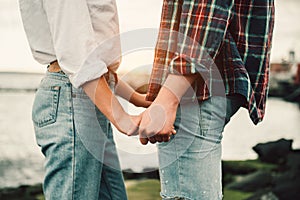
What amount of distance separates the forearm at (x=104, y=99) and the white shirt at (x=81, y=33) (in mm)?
24

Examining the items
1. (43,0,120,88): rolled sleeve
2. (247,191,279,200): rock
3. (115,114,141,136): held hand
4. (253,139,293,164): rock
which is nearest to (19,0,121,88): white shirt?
(43,0,120,88): rolled sleeve

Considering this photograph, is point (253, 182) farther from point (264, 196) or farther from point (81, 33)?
point (81, 33)

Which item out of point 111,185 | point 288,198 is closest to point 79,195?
point 111,185

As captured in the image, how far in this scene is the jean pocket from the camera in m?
1.39

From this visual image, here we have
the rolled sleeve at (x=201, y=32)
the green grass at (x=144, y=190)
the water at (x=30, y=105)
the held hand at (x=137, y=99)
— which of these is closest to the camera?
the rolled sleeve at (x=201, y=32)

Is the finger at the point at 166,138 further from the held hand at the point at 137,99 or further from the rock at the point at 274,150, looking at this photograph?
the rock at the point at 274,150

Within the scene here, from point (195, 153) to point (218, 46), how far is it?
23 cm

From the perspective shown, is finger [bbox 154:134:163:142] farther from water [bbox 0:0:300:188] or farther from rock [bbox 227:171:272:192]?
rock [bbox 227:171:272:192]

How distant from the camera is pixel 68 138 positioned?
4.53 ft

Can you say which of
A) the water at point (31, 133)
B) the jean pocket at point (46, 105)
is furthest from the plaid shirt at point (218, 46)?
the water at point (31, 133)

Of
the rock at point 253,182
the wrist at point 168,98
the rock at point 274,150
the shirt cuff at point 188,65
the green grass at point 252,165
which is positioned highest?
the shirt cuff at point 188,65

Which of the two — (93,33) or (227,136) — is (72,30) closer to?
Result: (93,33)

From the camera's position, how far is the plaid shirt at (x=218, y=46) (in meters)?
1.21

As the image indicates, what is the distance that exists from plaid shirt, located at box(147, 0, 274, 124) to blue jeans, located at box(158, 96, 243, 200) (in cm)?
4
